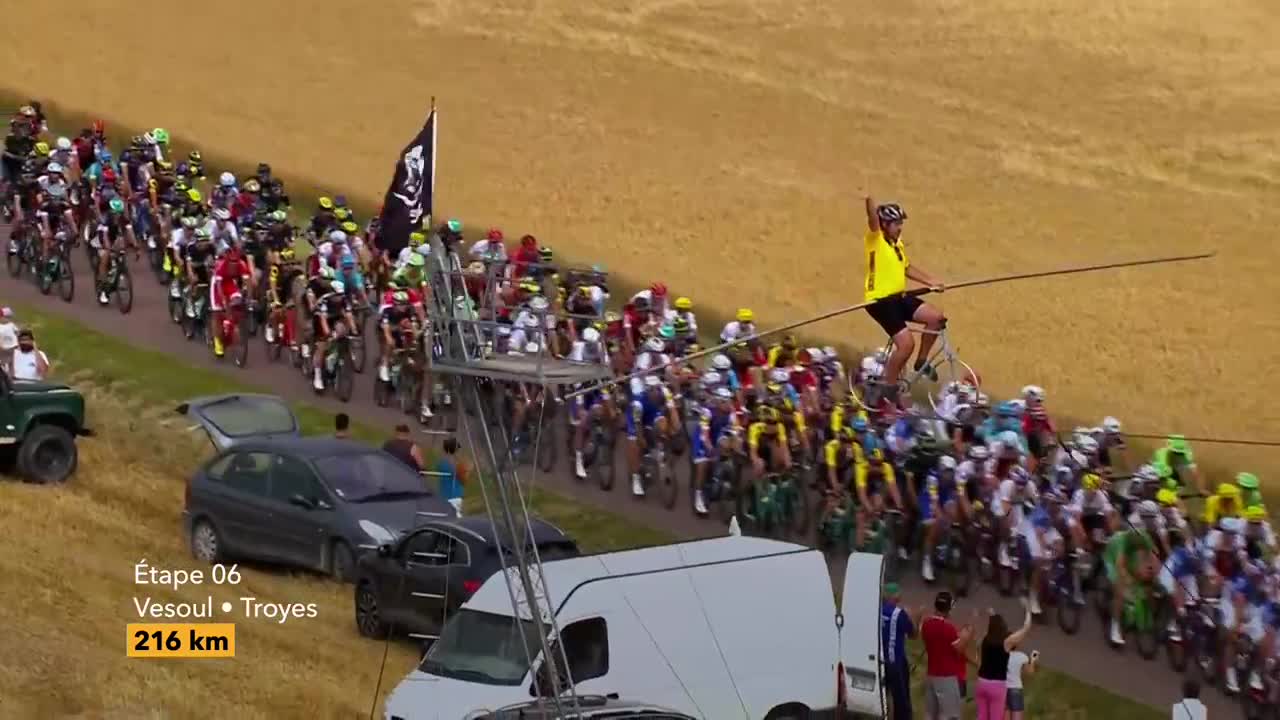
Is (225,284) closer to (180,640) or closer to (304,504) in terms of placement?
(304,504)

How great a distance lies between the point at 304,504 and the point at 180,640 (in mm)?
1932

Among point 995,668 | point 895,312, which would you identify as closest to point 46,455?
point 895,312

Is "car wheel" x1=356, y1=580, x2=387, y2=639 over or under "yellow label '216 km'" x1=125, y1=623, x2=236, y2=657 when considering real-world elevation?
over

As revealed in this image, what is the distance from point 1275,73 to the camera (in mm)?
56094

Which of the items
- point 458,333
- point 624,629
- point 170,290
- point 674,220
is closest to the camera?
point 458,333

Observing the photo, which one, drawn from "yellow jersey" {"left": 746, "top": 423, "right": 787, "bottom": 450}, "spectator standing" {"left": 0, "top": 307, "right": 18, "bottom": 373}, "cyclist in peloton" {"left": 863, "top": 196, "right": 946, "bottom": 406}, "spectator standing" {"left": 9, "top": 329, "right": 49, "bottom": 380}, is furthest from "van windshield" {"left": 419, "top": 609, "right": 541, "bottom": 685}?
"spectator standing" {"left": 0, "top": 307, "right": 18, "bottom": 373}

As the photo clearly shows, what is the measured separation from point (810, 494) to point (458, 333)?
961cm

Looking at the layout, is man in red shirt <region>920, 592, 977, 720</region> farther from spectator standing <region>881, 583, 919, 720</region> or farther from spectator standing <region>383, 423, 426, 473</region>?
spectator standing <region>383, 423, 426, 473</region>

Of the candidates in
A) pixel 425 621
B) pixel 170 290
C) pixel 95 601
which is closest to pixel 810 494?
pixel 425 621

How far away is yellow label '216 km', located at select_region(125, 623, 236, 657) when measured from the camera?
70.4 ft

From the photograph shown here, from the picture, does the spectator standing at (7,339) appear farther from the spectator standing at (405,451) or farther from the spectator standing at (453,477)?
the spectator standing at (453,477)

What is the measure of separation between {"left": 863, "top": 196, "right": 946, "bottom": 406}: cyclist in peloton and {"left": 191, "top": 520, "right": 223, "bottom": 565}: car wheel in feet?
27.8

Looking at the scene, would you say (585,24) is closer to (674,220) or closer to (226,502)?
(674,220)

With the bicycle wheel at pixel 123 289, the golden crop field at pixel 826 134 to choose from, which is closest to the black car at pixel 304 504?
the bicycle wheel at pixel 123 289
